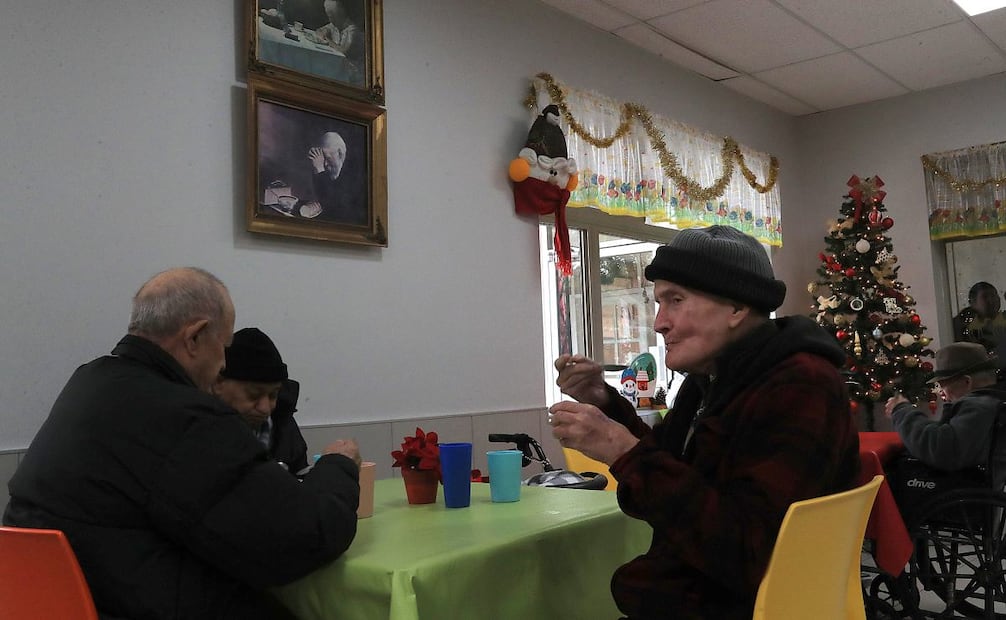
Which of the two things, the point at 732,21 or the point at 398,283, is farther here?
the point at 732,21

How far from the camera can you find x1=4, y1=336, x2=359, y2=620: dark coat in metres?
1.19

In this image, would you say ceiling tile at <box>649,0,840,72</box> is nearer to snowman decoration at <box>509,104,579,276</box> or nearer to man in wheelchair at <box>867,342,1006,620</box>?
snowman decoration at <box>509,104,579,276</box>

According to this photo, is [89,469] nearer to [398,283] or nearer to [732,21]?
[398,283]

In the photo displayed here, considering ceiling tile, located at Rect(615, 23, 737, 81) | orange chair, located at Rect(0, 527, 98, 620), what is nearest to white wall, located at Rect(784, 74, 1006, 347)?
ceiling tile, located at Rect(615, 23, 737, 81)

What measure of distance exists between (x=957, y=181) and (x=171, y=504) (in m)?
5.62

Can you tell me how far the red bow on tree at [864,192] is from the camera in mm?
5383

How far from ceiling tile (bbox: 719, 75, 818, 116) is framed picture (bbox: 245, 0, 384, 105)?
290 centimetres

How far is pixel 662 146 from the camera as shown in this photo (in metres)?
4.57

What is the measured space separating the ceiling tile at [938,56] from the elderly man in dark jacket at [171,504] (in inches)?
182

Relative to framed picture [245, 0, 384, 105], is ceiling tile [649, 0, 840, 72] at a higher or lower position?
higher

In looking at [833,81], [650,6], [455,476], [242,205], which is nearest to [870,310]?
[833,81]

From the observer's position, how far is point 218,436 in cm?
124

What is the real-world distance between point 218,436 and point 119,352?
1.09 feet

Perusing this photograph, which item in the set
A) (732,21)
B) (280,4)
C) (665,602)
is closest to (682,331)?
(665,602)
